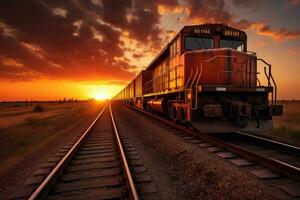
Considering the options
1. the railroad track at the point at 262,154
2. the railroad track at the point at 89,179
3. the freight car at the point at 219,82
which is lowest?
the railroad track at the point at 89,179

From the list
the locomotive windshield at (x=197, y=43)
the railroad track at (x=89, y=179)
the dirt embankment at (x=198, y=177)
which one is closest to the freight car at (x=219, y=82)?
the locomotive windshield at (x=197, y=43)

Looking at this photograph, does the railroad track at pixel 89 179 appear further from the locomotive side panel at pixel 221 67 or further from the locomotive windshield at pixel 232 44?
the locomotive windshield at pixel 232 44

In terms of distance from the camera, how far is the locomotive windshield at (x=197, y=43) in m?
8.30

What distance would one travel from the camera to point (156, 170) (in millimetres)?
4863

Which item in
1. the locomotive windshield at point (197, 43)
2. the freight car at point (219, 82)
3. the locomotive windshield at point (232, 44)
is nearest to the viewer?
the freight car at point (219, 82)

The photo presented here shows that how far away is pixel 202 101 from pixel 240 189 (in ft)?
13.2

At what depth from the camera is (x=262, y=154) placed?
5.45 metres

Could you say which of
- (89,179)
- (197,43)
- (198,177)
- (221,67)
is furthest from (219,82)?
(89,179)

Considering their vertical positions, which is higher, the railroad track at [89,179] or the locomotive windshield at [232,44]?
the locomotive windshield at [232,44]

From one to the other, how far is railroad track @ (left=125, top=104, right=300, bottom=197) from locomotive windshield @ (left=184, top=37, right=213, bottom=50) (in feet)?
11.0

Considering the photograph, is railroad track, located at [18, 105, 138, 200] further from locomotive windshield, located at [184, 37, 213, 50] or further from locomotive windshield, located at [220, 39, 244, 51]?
locomotive windshield, located at [220, 39, 244, 51]

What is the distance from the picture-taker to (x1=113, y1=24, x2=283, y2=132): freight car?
22.5 feet

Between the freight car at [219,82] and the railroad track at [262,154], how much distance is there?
0.58m

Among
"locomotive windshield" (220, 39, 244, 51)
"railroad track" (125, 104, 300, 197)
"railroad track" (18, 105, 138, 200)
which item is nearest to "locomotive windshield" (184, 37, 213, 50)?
"locomotive windshield" (220, 39, 244, 51)
